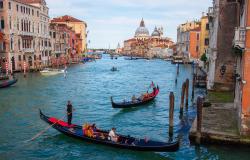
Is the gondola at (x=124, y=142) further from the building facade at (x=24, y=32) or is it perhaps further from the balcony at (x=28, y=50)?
the balcony at (x=28, y=50)

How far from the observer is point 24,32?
46875 millimetres

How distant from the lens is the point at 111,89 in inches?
1361

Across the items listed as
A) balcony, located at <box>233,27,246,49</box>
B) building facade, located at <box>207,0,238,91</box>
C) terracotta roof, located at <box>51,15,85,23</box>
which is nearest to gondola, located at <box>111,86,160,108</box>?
building facade, located at <box>207,0,238,91</box>

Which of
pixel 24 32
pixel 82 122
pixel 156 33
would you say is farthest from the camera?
pixel 156 33

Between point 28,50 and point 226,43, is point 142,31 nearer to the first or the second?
point 28,50

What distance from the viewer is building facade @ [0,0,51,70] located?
42.0 meters

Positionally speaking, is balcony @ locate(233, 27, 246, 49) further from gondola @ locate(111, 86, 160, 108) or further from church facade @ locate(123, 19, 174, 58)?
church facade @ locate(123, 19, 174, 58)

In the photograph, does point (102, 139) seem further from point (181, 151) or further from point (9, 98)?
point (9, 98)

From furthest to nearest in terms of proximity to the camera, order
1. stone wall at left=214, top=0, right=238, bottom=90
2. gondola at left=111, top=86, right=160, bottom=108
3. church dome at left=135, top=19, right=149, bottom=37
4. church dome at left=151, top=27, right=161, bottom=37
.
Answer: church dome at left=135, top=19, right=149, bottom=37 < church dome at left=151, top=27, right=161, bottom=37 < stone wall at left=214, top=0, right=238, bottom=90 < gondola at left=111, top=86, right=160, bottom=108

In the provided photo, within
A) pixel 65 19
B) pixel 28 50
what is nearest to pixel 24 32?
pixel 28 50

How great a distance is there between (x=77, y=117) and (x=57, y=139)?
4978mm

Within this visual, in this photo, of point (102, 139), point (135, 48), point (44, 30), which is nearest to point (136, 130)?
point (102, 139)

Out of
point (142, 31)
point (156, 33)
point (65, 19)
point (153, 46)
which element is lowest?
point (153, 46)

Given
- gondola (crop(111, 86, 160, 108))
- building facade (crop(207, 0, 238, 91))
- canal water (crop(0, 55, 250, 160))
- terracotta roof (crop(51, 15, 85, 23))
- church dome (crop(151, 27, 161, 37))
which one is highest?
church dome (crop(151, 27, 161, 37))
